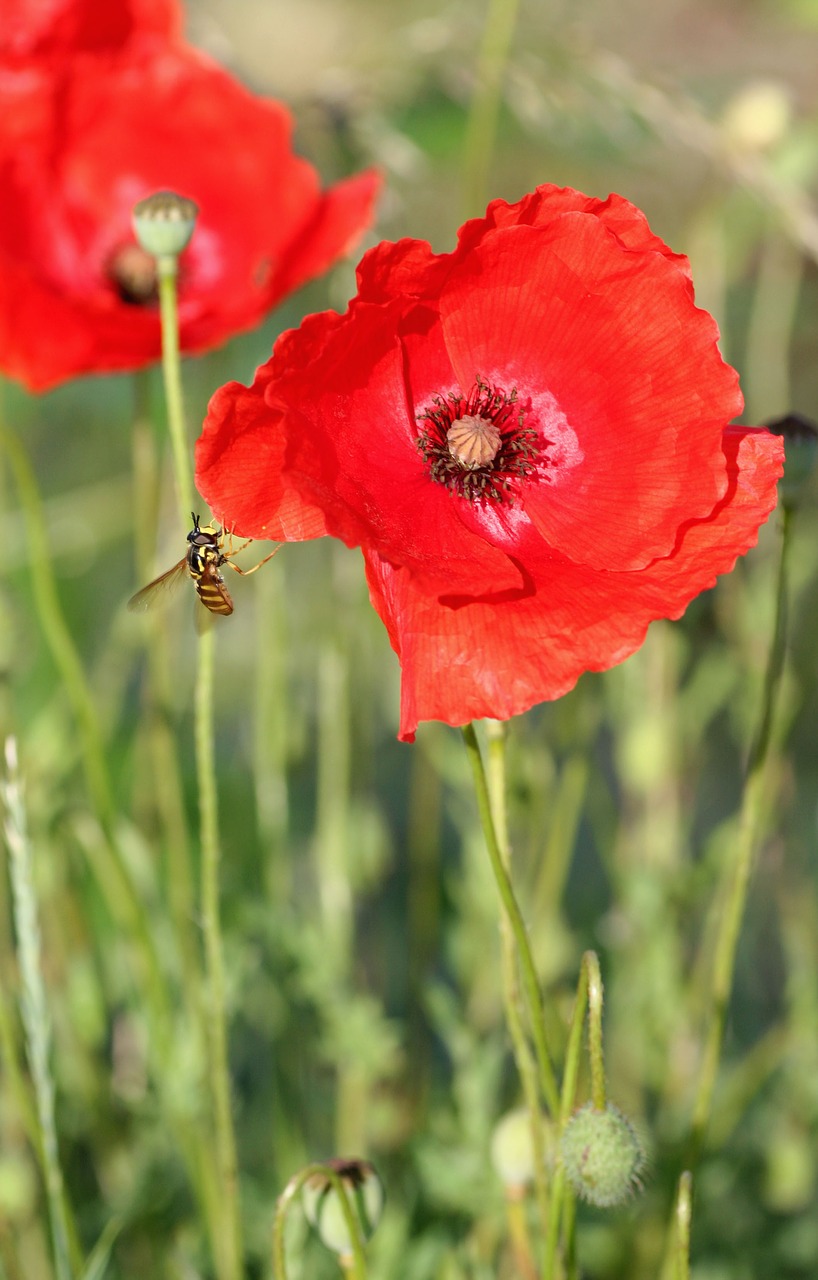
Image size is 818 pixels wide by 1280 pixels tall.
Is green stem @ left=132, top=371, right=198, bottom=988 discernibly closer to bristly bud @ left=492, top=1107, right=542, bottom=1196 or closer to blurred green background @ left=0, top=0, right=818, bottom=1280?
blurred green background @ left=0, top=0, right=818, bottom=1280

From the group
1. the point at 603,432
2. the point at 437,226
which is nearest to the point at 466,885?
the point at 603,432

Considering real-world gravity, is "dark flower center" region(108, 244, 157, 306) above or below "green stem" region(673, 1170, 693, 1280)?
above

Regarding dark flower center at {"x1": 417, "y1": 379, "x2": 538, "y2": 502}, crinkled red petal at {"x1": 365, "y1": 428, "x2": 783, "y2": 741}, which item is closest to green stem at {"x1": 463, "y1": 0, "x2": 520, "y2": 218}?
dark flower center at {"x1": 417, "y1": 379, "x2": 538, "y2": 502}

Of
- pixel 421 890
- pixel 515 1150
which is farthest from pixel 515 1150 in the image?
pixel 421 890

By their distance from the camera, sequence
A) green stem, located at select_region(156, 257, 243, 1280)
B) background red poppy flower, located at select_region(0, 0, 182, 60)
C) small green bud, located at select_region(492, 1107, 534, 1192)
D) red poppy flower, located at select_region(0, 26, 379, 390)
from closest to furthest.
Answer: green stem, located at select_region(156, 257, 243, 1280), small green bud, located at select_region(492, 1107, 534, 1192), red poppy flower, located at select_region(0, 26, 379, 390), background red poppy flower, located at select_region(0, 0, 182, 60)

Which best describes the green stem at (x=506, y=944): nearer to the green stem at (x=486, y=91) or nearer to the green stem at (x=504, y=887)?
the green stem at (x=504, y=887)

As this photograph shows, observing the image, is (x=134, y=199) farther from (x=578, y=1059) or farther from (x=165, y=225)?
(x=578, y=1059)
